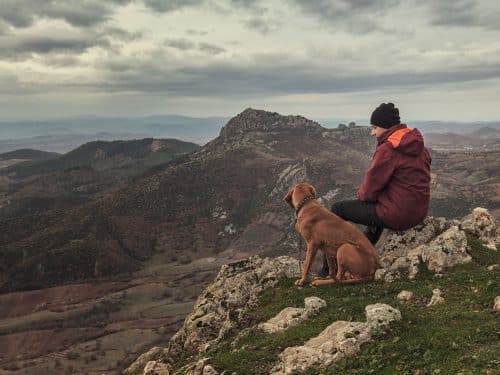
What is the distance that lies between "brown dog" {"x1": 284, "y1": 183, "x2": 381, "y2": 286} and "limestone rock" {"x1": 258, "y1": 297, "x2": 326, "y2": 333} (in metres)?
1.48

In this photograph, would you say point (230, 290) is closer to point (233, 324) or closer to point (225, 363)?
point (233, 324)

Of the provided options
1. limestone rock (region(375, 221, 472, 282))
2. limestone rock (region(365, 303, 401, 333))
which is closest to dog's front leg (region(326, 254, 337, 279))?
limestone rock (region(375, 221, 472, 282))

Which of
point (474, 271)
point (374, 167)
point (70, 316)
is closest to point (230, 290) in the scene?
point (374, 167)

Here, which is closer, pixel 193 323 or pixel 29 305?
pixel 193 323

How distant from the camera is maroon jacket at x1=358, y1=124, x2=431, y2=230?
1329cm

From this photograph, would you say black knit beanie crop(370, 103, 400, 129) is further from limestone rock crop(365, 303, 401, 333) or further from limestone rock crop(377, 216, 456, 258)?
limestone rock crop(365, 303, 401, 333)

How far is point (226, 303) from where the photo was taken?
1700 centimetres

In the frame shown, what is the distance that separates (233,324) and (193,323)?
2.90 metres

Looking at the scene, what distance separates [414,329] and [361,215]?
4.93 meters

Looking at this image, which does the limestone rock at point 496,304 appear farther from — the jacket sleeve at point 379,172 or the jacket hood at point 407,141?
the jacket hood at point 407,141

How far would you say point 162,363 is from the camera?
1473 cm

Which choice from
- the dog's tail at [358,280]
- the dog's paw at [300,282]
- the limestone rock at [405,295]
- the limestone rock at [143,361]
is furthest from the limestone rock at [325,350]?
the limestone rock at [143,361]

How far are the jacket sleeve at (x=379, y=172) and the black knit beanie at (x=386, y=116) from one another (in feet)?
2.89

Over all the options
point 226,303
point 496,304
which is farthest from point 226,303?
point 496,304
